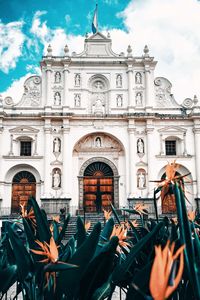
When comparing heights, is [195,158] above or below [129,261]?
above

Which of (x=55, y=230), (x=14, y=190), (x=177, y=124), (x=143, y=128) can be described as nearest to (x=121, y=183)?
(x=143, y=128)

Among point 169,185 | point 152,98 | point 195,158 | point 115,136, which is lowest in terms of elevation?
point 169,185

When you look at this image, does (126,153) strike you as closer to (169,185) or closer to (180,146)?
(180,146)

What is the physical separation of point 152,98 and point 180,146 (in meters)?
3.93

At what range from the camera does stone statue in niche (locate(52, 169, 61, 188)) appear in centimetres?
→ 2042

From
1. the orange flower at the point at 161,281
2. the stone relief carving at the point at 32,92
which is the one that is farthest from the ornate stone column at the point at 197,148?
the orange flower at the point at 161,281

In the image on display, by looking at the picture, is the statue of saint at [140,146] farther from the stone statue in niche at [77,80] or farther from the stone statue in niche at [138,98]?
the stone statue in niche at [77,80]

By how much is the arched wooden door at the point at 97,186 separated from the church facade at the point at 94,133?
7 cm

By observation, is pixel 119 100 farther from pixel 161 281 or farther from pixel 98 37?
pixel 161 281

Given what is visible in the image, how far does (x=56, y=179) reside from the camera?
20.5 meters

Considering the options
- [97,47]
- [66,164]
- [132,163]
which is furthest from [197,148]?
[97,47]

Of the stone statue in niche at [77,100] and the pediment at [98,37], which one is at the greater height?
the pediment at [98,37]

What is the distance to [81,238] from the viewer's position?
5.62 ft

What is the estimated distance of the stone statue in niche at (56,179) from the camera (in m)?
20.4
